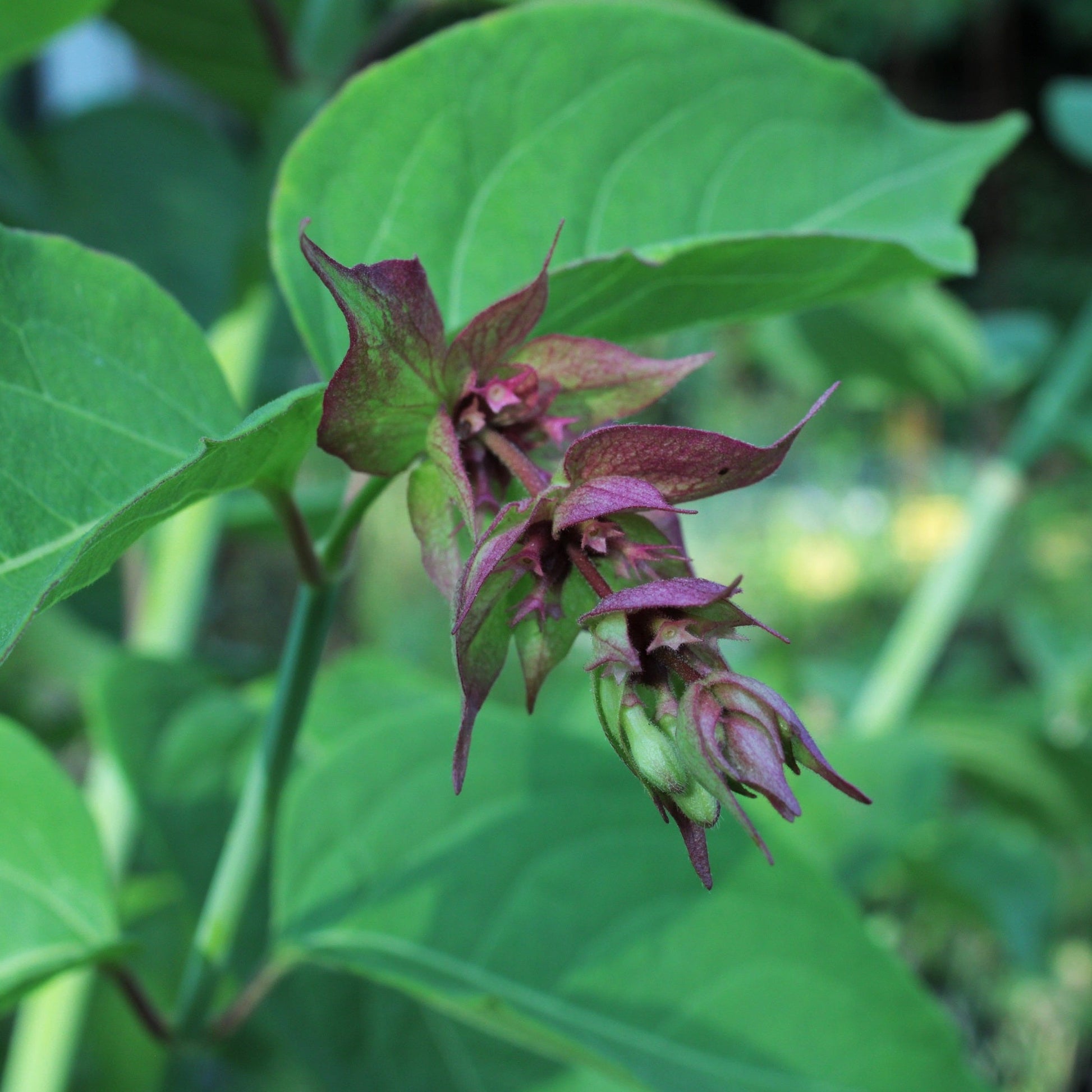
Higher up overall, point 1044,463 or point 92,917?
point 92,917

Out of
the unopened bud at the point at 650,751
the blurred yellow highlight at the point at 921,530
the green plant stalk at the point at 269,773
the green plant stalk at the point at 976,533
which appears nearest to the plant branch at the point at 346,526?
the green plant stalk at the point at 269,773

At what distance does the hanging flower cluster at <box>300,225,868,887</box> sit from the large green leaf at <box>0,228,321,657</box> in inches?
1.2

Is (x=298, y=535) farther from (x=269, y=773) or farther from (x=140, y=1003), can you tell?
(x=140, y=1003)

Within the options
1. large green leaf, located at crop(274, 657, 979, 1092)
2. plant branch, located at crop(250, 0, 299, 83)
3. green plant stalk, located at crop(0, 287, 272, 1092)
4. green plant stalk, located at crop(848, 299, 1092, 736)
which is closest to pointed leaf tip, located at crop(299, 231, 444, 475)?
large green leaf, located at crop(274, 657, 979, 1092)

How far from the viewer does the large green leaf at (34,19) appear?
0.48 metres

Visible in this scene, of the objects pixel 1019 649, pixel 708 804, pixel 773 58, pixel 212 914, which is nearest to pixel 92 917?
pixel 212 914

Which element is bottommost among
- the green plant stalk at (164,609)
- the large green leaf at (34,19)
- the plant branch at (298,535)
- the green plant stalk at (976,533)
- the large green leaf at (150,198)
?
the green plant stalk at (976,533)

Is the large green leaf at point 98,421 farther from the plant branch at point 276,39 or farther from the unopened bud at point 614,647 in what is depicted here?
the plant branch at point 276,39

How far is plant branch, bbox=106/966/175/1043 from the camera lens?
44 cm

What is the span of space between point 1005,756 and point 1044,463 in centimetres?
35

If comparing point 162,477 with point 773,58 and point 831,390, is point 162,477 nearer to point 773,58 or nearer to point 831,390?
point 831,390

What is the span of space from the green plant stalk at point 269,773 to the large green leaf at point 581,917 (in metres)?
0.04

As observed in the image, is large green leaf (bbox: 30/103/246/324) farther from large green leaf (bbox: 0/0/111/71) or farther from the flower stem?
the flower stem

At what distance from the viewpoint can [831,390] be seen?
0.25 m
